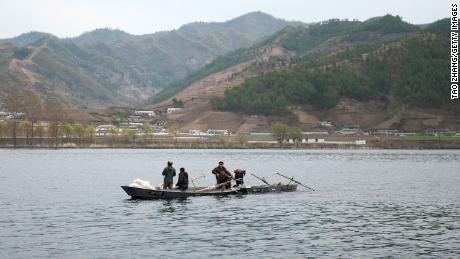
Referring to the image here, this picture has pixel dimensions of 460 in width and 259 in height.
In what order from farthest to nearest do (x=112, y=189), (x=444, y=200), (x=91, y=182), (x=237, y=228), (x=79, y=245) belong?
(x=91, y=182)
(x=112, y=189)
(x=444, y=200)
(x=237, y=228)
(x=79, y=245)

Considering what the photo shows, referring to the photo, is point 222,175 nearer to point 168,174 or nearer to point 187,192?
point 187,192

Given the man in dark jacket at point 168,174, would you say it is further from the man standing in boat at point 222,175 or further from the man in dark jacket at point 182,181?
the man standing in boat at point 222,175

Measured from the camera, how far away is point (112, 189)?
82312 mm

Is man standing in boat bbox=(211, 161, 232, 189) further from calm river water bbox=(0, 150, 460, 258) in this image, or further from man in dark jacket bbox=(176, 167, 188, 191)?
man in dark jacket bbox=(176, 167, 188, 191)

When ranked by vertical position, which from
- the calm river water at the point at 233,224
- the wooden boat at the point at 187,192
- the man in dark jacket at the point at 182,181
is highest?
the man in dark jacket at the point at 182,181

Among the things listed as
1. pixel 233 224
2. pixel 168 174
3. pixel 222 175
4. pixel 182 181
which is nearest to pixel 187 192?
pixel 182 181

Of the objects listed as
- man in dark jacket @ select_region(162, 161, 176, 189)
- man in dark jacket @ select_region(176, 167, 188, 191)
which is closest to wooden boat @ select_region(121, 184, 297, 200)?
man in dark jacket @ select_region(176, 167, 188, 191)

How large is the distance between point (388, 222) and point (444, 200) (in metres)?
19.7

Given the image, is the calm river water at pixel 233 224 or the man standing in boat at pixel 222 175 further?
the man standing in boat at pixel 222 175

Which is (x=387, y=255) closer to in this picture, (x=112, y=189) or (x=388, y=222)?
(x=388, y=222)

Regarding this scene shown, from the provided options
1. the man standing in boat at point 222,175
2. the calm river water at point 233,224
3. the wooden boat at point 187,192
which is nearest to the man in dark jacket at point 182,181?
the wooden boat at point 187,192

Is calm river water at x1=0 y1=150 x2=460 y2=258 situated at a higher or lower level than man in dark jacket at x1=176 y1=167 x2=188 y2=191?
lower

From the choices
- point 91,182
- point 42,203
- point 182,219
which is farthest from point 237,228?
point 91,182

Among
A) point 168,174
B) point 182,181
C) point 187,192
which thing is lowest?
point 187,192
